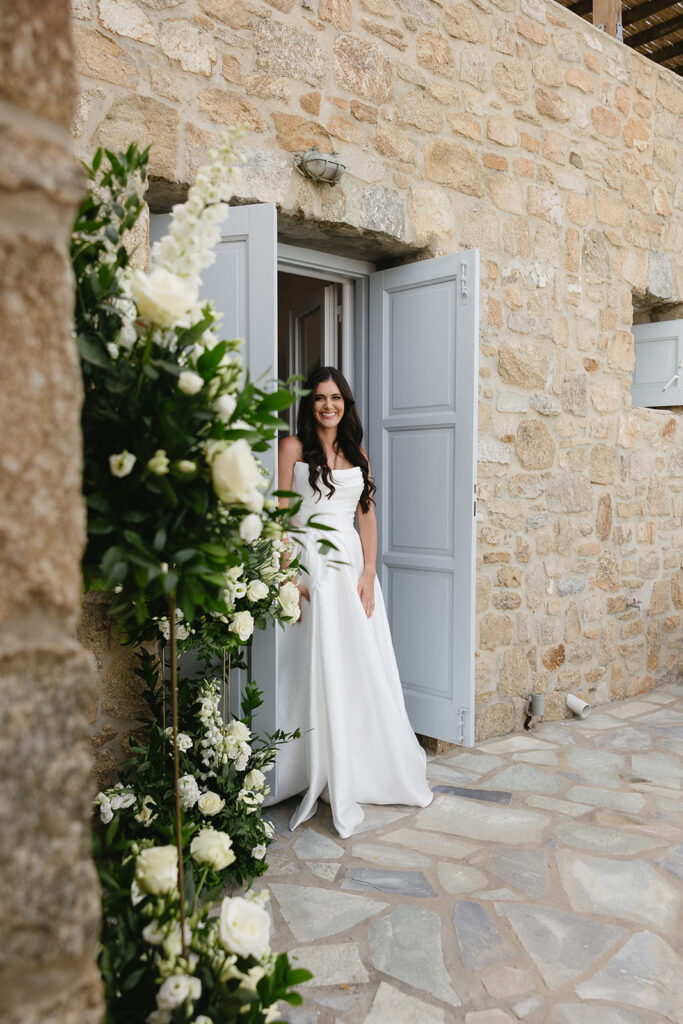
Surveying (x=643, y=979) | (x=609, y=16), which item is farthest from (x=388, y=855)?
(x=609, y=16)

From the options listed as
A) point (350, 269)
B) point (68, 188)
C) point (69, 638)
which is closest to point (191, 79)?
point (350, 269)

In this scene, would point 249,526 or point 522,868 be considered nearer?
point 249,526

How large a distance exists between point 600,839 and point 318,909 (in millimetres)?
1130

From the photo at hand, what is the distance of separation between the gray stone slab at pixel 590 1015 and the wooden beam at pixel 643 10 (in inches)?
217

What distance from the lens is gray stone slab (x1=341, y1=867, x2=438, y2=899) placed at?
8.07 feet

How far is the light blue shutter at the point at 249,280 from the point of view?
2.74m

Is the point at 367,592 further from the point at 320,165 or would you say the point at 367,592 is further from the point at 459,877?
the point at 320,165

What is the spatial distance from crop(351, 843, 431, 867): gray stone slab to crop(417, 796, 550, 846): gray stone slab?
24cm

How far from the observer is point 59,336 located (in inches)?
29.4

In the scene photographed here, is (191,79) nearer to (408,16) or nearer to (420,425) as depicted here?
(408,16)

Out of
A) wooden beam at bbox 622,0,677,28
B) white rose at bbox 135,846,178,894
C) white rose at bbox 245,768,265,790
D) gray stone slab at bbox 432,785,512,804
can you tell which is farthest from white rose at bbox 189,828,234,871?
wooden beam at bbox 622,0,677,28

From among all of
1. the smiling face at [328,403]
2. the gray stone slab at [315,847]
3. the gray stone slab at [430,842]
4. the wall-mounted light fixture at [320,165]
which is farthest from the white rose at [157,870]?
the wall-mounted light fixture at [320,165]

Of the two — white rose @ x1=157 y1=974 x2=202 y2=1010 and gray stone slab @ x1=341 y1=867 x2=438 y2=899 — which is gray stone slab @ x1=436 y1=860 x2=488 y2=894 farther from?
white rose @ x1=157 y1=974 x2=202 y2=1010

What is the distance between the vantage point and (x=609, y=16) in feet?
15.0
